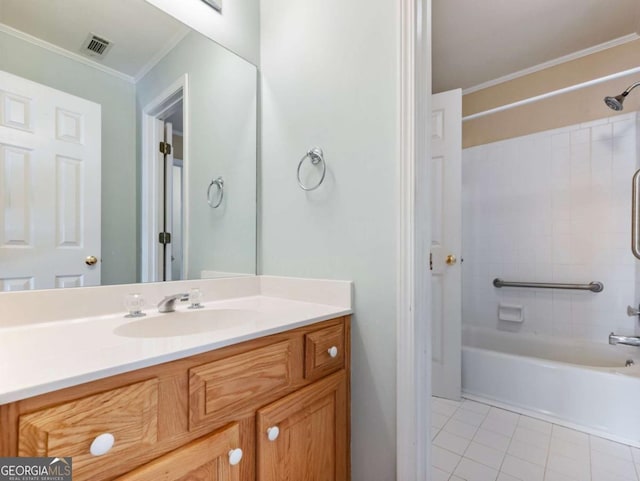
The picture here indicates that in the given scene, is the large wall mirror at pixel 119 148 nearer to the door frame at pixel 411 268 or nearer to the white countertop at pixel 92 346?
the white countertop at pixel 92 346

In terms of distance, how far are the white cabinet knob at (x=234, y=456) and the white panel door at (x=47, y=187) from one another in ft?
2.23

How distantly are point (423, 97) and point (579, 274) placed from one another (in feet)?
6.46

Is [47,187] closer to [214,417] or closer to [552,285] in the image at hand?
[214,417]

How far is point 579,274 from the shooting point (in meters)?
2.15

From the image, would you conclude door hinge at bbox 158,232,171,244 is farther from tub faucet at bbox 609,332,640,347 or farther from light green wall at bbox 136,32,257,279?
tub faucet at bbox 609,332,640,347

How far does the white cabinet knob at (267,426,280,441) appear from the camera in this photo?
2.59 ft

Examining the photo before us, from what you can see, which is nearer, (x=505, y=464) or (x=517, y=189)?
(x=505, y=464)

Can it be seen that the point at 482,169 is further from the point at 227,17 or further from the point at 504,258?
the point at 227,17

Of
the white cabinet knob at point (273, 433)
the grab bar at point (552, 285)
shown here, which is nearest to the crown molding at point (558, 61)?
the grab bar at point (552, 285)

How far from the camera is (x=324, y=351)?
98 centimetres

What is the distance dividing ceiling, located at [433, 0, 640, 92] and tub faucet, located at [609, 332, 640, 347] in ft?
6.19

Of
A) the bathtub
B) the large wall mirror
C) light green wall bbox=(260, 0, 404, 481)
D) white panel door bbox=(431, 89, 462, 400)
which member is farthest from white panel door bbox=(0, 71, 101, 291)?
the bathtub

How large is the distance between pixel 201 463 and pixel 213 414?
0.09 meters

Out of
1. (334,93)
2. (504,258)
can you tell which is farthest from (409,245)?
(504,258)
